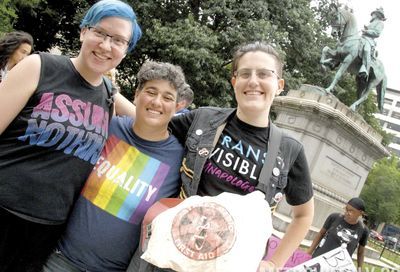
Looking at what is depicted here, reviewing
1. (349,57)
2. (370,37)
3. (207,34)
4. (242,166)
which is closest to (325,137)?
(349,57)

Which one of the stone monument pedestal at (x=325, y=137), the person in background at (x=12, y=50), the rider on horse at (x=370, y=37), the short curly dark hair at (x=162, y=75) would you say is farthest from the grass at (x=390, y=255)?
the short curly dark hair at (x=162, y=75)

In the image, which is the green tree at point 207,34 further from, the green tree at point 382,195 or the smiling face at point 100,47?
the green tree at point 382,195

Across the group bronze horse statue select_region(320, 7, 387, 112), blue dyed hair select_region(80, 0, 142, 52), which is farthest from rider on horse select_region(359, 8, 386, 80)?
blue dyed hair select_region(80, 0, 142, 52)

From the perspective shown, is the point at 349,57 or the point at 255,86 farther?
the point at 349,57

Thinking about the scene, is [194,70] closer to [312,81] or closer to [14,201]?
[312,81]

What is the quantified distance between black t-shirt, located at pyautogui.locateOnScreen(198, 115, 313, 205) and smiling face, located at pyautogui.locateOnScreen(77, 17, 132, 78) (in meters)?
0.75

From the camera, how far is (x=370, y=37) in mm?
12102

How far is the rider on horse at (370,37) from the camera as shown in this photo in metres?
11.9

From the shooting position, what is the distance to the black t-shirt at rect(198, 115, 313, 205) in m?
2.11

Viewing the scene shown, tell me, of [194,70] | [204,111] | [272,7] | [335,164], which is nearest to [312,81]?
[272,7]

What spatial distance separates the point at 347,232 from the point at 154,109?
164 inches

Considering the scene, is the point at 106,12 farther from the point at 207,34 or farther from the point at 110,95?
the point at 207,34

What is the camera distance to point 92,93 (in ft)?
7.06

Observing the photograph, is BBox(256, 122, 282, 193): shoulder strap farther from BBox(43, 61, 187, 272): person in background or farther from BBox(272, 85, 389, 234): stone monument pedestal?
BBox(272, 85, 389, 234): stone monument pedestal
